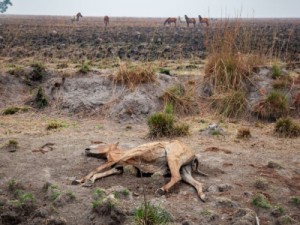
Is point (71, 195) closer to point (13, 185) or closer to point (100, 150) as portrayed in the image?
point (13, 185)

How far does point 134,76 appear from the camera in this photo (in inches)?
430

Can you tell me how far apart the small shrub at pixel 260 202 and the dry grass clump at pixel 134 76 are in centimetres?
574

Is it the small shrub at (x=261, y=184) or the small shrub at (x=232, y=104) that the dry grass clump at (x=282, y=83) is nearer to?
the small shrub at (x=232, y=104)

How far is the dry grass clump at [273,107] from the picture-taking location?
10055mm

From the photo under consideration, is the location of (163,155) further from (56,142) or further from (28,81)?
(28,81)

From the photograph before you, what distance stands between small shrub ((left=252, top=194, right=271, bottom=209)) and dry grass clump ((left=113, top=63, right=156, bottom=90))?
5.74 m

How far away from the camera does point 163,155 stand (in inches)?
241

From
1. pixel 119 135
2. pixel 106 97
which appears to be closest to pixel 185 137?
pixel 119 135

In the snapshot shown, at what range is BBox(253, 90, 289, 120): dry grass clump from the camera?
33.0 feet

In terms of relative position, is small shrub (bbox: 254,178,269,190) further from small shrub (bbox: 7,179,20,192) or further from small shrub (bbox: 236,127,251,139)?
small shrub (bbox: 7,179,20,192)

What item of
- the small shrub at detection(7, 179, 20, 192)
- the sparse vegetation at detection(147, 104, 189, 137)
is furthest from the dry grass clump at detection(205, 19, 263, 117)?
the small shrub at detection(7, 179, 20, 192)

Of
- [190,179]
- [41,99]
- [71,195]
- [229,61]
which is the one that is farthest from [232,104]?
[71,195]

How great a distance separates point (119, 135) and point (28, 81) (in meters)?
4.61

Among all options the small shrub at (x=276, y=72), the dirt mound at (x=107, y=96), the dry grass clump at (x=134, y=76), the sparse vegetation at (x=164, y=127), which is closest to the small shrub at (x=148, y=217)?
the sparse vegetation at (x=164, y=127)
